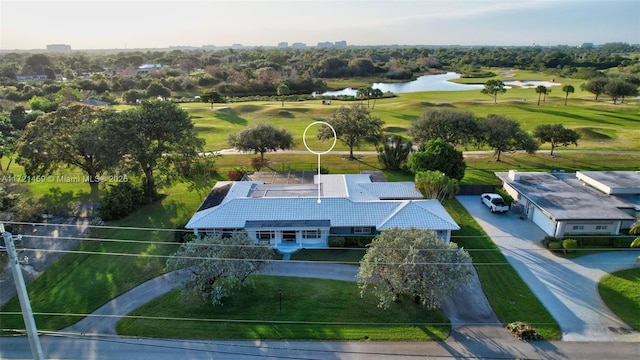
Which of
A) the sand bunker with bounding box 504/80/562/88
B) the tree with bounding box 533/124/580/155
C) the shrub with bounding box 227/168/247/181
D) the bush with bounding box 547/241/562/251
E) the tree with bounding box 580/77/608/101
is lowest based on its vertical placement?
the bush with bounding box 547/241/562/251

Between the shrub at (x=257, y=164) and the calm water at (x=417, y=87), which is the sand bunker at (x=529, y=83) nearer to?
the calm water at (x=417, y=87)

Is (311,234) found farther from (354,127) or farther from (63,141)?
(63,141)

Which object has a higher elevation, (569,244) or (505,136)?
(505,136)

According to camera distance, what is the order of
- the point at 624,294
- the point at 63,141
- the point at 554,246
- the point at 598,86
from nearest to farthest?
1. the point at 624,294
2. the point at 554,246
3. the point at 63,141
4. the point at 598,86

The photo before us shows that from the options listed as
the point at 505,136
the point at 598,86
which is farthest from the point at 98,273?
the point at 598,86

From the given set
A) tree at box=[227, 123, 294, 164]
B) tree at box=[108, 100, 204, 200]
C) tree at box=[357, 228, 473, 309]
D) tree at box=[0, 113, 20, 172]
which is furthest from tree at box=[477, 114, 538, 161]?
tree at box=[0, 113, 20, 172]

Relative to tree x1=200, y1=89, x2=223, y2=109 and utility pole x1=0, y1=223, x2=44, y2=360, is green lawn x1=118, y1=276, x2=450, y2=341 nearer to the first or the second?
utility pole x1=0, y1=223, x2=44, y2=360

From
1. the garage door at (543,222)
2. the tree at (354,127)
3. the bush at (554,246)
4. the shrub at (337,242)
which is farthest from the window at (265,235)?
the tree at (354,127)
